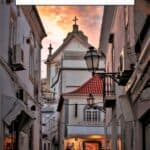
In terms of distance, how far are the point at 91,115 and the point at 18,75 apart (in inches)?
1078

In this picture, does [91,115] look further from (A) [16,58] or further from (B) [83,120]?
(A) [16,58]

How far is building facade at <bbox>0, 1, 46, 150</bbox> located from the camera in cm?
1456

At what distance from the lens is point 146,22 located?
400 inches

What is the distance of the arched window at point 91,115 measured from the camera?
146 feet

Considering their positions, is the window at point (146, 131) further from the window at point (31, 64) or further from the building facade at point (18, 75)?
the window at point (31, 64)

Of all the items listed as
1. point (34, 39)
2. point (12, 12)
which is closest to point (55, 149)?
point (34, 39)

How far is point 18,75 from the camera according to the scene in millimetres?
17781

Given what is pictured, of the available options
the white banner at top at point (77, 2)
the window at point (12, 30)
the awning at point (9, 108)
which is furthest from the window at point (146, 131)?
the window at point (12, 30)

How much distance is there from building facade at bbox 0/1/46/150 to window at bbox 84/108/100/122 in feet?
65.5

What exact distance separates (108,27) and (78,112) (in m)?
23.0

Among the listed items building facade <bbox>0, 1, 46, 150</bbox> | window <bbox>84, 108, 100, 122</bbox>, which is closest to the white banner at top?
building facade <bbox>0, 1, 46, 150</bbox>

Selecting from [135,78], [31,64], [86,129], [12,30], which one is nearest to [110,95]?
[31,64]

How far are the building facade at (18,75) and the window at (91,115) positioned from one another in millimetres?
19975

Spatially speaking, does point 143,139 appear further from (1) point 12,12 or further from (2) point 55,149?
(2) point 55,149
